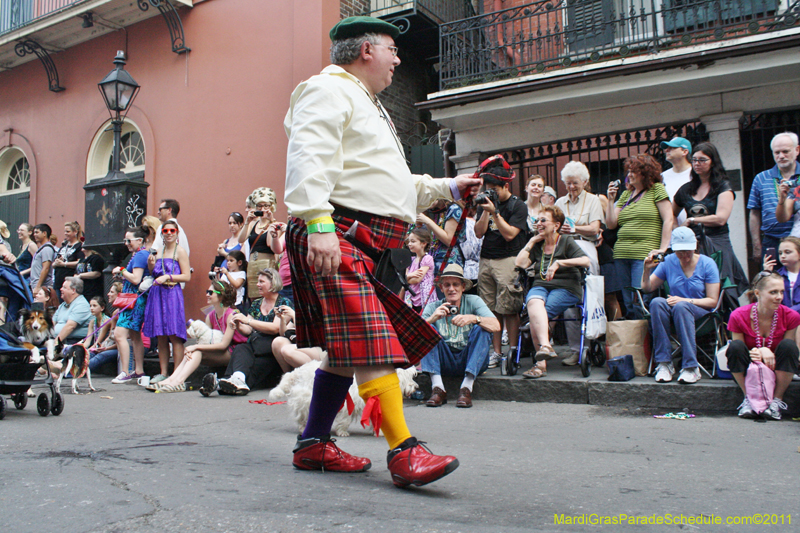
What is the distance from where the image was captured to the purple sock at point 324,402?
3.08 metres

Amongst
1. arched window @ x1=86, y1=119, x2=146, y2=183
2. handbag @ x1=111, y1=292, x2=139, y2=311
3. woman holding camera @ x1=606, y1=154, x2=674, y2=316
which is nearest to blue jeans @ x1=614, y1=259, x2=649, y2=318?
woman holding camera @ x1=606, y1=154, x2=674, y2=316

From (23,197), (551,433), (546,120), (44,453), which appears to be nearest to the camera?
(44,453)

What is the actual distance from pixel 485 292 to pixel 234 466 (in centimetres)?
430

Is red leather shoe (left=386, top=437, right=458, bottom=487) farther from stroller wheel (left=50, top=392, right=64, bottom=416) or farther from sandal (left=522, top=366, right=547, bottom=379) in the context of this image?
stroller wheel (left=50, top=392, right=64, bottom=416)

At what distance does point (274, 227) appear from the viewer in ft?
23.7

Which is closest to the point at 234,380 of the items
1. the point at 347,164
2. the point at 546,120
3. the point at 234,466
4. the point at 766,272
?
the point at 234,466

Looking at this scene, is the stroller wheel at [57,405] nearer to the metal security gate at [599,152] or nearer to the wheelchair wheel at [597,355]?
the wheelchair wheel at [597,355]

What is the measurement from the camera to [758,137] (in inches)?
336

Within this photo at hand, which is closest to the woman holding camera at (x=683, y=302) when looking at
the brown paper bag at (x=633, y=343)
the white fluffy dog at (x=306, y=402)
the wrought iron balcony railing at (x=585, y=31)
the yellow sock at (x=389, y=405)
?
the brown paper bag at (x=633, y=343)

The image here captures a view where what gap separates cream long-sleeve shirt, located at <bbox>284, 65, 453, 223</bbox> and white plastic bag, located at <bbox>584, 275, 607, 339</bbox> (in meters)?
3.50

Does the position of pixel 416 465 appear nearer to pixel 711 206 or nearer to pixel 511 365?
pixel 511 365

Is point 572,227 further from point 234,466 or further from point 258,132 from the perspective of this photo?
point 258,132

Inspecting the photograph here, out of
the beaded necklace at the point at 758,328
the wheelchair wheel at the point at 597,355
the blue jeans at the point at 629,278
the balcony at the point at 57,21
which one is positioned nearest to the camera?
the beaded necklace at the point at 758,328

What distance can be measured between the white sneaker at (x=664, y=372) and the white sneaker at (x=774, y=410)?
84 cm
